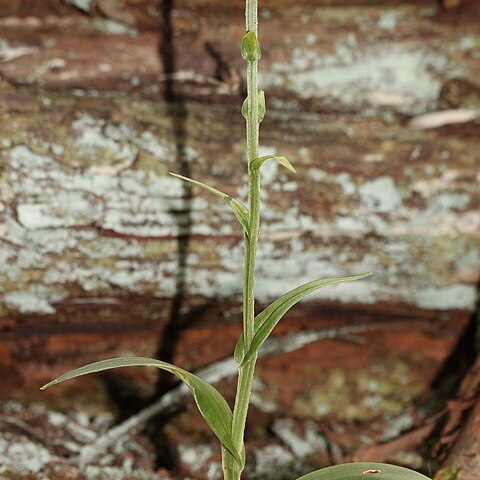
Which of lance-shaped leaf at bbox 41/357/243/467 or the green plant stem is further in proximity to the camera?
lance-shaped leaf at bbox 41/357/243/467

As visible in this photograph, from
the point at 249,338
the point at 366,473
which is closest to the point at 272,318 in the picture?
the point at 249,338

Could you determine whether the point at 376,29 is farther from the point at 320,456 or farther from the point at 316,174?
the point at 320,456

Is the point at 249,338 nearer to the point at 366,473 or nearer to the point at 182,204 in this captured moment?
the point at 366,473

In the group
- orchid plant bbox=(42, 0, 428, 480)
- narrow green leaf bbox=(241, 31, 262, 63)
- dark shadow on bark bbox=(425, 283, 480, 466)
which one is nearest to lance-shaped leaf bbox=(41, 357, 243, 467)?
orchid plant bbox=(42, 0, 428, 480)

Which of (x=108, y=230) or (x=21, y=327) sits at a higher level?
(x=108, y=230)

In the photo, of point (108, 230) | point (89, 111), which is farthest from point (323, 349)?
point (89, 111)

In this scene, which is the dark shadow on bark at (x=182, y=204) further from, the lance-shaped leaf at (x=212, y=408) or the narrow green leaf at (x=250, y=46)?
the narrow green leaf at (x=250, y=46)

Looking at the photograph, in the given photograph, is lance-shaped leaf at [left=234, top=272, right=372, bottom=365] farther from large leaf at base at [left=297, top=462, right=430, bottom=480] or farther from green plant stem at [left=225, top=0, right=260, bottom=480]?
large leaf at base at [left=297, top=462, right=430, bottom=480]
